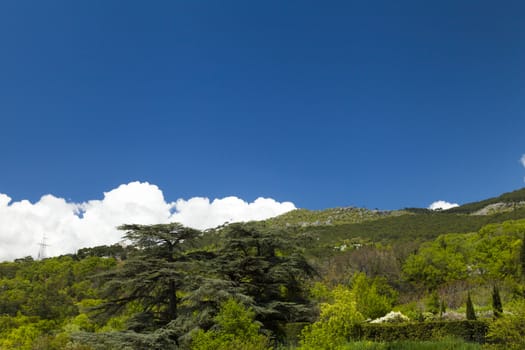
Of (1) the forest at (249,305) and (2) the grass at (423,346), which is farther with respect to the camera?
(2) the grass at (423,346)

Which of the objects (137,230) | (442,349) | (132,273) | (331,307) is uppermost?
(137,230)

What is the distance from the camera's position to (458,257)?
174 feet

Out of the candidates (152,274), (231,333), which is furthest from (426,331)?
(152,274)

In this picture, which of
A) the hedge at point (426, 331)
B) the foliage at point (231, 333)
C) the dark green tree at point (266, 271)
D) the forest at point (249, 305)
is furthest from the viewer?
the dark green tree at point (266, 271)

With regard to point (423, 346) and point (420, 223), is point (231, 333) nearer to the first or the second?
point (423, 346)

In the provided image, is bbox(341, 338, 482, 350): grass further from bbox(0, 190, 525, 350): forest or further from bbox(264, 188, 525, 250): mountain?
bbox(264, 188, 525, 250): mountain

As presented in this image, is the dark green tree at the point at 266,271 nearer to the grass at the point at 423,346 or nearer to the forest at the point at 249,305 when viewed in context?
the forest at the point at 249,305

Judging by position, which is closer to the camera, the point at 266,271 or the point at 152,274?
the point at 152,274

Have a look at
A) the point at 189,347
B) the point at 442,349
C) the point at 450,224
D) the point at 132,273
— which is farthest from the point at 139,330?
the point at 450,224

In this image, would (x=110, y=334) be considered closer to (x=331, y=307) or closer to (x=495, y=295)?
(x=331, y=307)

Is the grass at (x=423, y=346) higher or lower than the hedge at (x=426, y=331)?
higher

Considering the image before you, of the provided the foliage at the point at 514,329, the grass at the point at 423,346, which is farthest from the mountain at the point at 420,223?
the foliage at the point at 514,329

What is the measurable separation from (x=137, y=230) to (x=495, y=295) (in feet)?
70.9

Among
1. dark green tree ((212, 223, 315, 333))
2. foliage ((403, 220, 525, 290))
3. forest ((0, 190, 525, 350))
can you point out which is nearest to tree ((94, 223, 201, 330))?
forest ((0, 190, 525, 350))
